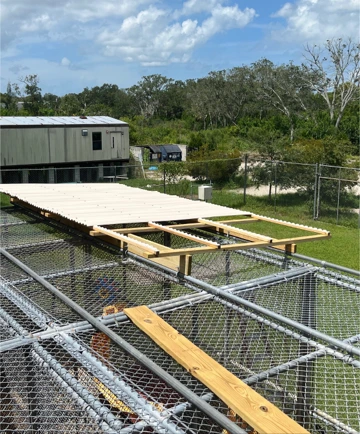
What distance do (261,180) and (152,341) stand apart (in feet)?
52.4

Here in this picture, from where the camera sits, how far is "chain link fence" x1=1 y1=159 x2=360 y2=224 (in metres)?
16.8

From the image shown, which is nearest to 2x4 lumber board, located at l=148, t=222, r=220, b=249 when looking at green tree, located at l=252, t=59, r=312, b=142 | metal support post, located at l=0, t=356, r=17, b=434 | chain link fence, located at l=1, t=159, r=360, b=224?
metal support post, located at l=0, t=356, r=17, b=434

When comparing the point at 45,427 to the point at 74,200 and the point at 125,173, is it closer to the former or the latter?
the point at 74,200

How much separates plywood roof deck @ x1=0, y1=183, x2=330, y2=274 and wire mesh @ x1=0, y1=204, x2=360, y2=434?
236mm

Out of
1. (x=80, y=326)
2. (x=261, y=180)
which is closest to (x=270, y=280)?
(x=80, y=326)

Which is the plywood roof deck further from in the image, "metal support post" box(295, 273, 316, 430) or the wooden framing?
"metal support post" box(295, 273, 316, 430)

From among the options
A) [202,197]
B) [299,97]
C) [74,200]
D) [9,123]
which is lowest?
[202,197]

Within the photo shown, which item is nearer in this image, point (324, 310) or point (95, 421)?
point (95, 421)

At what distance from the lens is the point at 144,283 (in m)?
4.86

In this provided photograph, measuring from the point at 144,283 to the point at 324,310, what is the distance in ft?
5.57

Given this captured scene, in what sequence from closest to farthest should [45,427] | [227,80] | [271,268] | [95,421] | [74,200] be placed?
[95,421]
[45,427]
[271,268]
[74,200]
[227,80]

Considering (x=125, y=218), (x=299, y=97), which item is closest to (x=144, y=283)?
(x=125, y=218)

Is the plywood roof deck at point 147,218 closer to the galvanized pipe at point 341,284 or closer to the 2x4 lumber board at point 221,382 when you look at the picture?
the galvanized pipe at point 341,284

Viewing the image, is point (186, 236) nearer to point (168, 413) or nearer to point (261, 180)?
point (168, 413)
